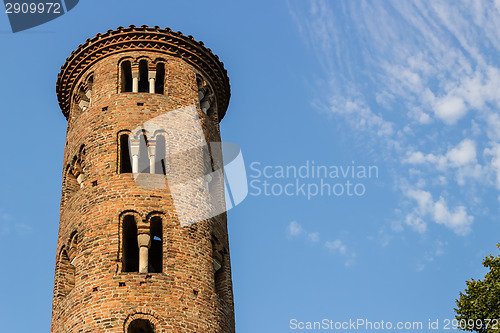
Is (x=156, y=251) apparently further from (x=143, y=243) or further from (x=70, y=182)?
(x=70, y=182)

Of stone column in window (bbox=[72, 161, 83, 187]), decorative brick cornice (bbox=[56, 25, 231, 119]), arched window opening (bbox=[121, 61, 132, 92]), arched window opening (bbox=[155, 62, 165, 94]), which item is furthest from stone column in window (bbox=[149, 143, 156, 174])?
decorative brick cornice (bbox=[56, 25, 231, 119])

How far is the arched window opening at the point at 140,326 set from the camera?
23.6 metres

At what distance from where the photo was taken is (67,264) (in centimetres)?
2731

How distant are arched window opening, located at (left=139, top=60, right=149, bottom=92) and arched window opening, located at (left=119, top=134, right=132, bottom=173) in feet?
12.5

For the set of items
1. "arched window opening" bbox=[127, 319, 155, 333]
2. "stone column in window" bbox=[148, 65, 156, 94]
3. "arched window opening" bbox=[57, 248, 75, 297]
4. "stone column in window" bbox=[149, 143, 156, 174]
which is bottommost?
"arched window opening" bbox=[127, 319, 155, 333]

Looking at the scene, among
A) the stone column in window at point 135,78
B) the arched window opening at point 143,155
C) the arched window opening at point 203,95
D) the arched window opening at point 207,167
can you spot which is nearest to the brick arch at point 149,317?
the arched window opening at point 143,155

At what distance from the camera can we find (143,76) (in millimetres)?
31781

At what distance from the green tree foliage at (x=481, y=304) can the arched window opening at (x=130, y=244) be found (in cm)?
1156

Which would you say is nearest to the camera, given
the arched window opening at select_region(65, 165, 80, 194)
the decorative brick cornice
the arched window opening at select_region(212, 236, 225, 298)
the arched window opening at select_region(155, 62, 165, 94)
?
the arched window opening at select_region(212, 236, 225, 298)

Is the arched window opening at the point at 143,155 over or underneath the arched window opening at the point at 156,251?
over

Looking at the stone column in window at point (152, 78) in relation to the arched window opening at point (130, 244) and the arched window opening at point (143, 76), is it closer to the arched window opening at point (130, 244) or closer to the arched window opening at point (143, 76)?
the arched window opening at point (143, 76)

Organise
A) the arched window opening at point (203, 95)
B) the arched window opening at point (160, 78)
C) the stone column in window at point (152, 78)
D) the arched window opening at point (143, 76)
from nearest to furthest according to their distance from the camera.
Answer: the stone column in window at point (152, 78) → the arched window opening at point (143, 76) → the arched window opening at point (160, 78) → the arched window opening at point (203, 95)

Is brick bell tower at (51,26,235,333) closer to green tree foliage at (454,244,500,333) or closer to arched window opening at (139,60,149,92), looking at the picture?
arched window opening at (139,60,149,92)

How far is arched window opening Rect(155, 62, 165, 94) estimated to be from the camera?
3141cm
